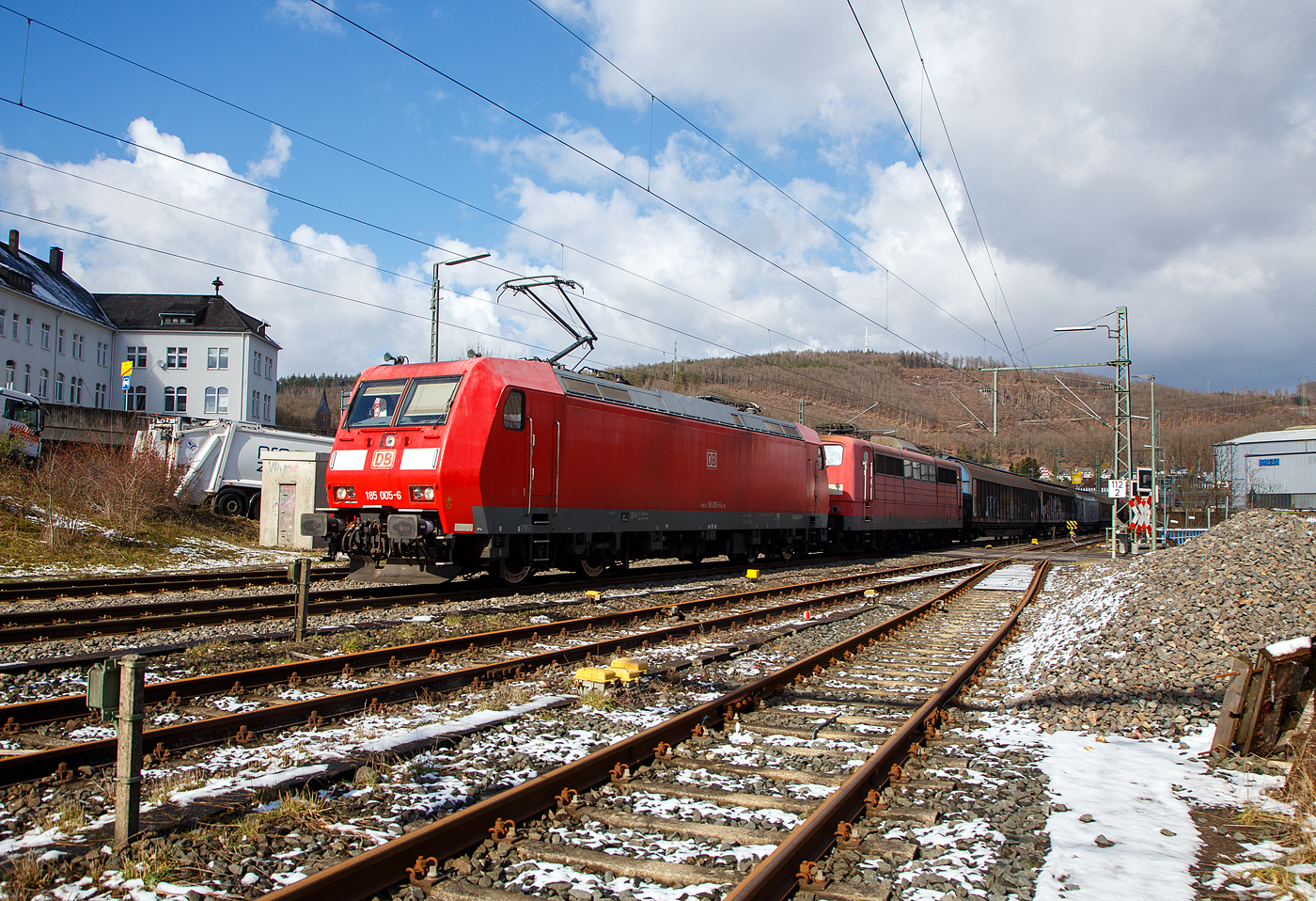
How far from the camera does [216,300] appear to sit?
5547cm

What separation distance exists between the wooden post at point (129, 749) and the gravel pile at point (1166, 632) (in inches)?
225

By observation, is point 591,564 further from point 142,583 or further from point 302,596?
point 142,583

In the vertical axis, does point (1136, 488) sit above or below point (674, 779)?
above

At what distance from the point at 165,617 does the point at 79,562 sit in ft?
27.9

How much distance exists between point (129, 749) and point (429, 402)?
8676mm

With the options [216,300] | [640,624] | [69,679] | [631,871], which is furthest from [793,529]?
[216,300]

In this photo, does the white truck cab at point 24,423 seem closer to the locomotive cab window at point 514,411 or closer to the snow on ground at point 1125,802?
the locomotive cab window at point 514,411

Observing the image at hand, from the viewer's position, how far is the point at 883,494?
84.8 ft

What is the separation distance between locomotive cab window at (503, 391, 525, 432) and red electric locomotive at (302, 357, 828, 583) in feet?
0.08

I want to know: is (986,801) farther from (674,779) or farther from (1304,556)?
(1304,556)

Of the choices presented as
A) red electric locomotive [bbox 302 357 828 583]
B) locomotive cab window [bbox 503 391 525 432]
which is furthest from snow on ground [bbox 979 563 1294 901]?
locomotive cab window [bbox 503 391 525 432]

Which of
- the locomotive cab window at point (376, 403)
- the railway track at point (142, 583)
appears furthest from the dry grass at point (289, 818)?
the railway track at point (142, 583)

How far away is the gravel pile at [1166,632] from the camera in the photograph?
6371mm

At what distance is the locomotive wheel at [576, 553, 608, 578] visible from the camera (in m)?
14.6
